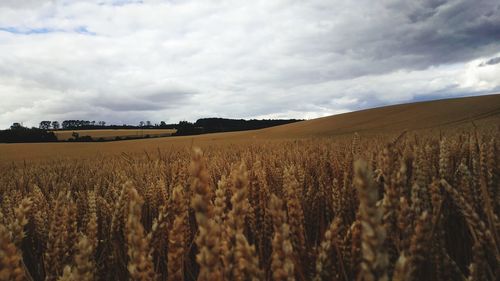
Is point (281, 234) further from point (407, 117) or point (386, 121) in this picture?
point (407, 117)

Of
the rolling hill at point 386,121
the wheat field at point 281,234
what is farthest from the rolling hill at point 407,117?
the wheat field at point 281,234

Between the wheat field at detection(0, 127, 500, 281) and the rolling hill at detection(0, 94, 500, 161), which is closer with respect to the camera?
the wheat field at detection(0, 127, 500, 281)

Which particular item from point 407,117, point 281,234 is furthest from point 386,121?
point 281,234

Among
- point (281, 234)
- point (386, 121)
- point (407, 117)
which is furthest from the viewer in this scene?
point (407, 117)

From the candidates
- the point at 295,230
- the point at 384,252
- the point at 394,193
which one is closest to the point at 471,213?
the point at 394,193

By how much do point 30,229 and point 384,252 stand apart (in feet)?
7.79

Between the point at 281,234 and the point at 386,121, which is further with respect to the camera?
the point at 386,121

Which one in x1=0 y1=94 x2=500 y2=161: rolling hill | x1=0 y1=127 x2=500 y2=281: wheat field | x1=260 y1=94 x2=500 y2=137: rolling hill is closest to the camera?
x1=0 y1=127 x2=500 y2=281: wheat field

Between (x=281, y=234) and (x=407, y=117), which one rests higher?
(x=407, y=117)

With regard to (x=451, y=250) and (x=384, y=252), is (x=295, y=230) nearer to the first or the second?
(x=384, y=252)

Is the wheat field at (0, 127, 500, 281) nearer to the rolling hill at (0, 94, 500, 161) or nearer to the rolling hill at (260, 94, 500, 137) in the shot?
the rolling hill at (0, 94, 500, 161)

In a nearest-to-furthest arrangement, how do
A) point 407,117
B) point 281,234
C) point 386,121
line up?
1. point 281,234
2. point 386,121
3. point 407,117

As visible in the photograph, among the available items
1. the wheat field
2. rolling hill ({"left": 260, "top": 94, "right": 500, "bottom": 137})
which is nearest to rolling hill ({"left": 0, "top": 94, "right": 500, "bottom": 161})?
rolling hill ({"left": 260, "top": 94, "right": 500, "bottom": 137})

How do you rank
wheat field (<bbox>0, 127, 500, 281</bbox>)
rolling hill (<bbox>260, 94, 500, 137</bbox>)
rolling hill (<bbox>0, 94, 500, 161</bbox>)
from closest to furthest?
1. wheat field (<bbox>0, 127, 500, 281</bbox>)
2. rolling hill (<bbox>0, 94, 500, 161</bbox>)
3. rolling hill (<bbox>260, 94, 500, 137</bbox>)
